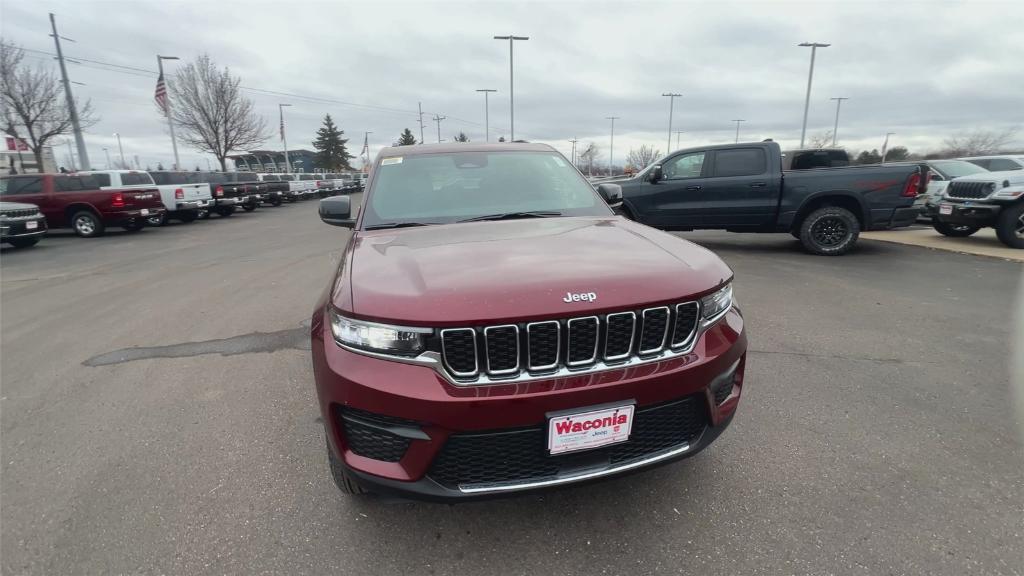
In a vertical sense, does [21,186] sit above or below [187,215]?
above

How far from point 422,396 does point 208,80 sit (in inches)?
1480

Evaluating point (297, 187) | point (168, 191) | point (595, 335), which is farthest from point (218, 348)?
point (297, 187)

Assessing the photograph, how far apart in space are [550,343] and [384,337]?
0.60 metres

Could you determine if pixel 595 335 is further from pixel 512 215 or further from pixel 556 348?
pixel 512 215

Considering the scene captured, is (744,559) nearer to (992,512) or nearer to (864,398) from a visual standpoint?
(992,512)

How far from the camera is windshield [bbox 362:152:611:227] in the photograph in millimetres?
3055

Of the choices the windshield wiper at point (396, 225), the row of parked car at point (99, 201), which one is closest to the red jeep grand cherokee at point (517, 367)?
the windshield wiper at point (396, 225)

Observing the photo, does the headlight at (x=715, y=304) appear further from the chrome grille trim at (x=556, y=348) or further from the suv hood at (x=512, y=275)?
the chrome grille trim at (x=556, y=348)

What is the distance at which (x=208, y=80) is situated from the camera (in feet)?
103

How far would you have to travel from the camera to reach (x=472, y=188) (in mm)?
3277

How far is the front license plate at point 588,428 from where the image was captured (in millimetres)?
1779

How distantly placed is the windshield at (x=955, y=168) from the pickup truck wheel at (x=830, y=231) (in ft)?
21.3

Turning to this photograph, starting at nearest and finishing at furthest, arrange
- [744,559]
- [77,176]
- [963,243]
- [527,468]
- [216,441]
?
[527,468] → [744,559] → [216,441] → [963,243] → [77,176]

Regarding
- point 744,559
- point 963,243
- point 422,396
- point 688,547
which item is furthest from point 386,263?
point 963,243
